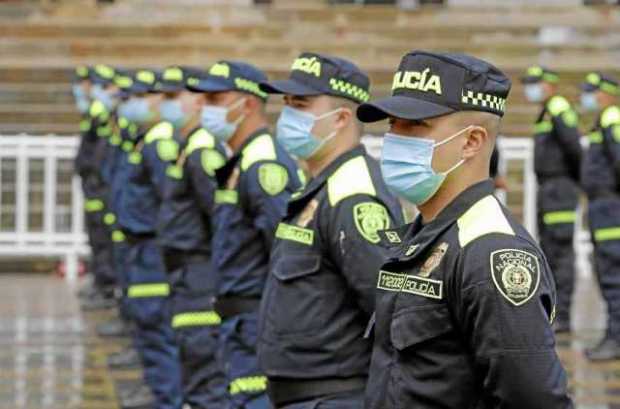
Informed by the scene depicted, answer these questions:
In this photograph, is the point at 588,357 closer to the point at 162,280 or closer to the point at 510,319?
the point at 162,280

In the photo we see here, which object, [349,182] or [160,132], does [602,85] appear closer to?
[160,132]

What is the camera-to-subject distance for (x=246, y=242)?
6930 mm

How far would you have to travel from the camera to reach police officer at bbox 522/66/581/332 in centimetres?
1398

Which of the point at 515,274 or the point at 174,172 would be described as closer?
the point at 515,274

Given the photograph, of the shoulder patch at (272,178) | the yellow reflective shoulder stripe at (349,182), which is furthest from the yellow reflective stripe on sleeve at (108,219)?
the yellow reflective shoulder stripe at (349,182)

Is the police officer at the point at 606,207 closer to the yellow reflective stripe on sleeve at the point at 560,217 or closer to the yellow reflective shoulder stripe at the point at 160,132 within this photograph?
the yellow reflective stripe on sleeve at the point at 560,217

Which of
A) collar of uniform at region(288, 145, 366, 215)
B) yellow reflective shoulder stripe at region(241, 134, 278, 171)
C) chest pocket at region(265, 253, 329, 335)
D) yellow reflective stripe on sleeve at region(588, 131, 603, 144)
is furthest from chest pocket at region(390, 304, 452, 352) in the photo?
yellow reflective stripe on sleeve at region(588, 131, 603, 144)

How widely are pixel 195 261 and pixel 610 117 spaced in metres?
5.16

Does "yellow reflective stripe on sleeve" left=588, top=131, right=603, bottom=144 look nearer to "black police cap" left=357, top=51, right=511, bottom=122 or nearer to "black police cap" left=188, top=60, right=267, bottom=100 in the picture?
"black police cap" left=188, top=60, right=267, bottom=100

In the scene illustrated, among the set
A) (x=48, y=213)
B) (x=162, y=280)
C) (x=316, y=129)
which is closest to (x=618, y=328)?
(x=162, y=280)

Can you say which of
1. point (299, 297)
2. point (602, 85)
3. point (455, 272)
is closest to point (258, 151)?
point (299, 297)

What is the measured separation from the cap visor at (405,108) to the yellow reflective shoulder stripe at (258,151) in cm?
286

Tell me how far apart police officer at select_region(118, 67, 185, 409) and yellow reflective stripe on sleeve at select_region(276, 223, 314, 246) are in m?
4.05

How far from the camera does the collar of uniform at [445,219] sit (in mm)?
3943
